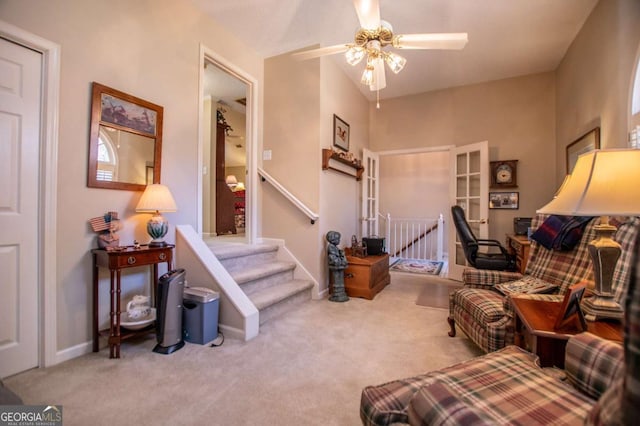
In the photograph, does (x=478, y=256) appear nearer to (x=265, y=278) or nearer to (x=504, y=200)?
(x=504, y=200)

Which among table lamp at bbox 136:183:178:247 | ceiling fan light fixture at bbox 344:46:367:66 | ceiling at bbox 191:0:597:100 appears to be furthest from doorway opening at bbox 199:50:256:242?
ceiling fan light fixture at bbox 344:46:367:66

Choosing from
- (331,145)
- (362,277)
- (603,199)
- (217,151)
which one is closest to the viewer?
(603,199)

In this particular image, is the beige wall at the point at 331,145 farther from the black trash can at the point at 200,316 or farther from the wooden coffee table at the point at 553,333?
the wooden coffee table at the point at 553,333

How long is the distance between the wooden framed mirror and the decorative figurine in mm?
1913

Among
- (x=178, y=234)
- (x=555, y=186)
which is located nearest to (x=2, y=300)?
(x=178, y=234)

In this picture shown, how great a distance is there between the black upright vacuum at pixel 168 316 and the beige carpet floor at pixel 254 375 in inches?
3.3

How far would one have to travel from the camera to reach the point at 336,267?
3.36 meters

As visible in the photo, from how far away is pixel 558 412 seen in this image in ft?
2.65

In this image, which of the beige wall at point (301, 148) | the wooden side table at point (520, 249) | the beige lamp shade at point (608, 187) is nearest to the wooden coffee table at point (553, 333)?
the beige lamp shade at point (608, 187)

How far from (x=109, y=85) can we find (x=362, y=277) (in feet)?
9.82

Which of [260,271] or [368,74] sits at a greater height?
[368,74]

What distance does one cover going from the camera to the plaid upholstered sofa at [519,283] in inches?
64.0

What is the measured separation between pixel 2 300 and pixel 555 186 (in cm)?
557

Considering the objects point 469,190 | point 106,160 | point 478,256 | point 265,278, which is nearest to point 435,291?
point 478,256
